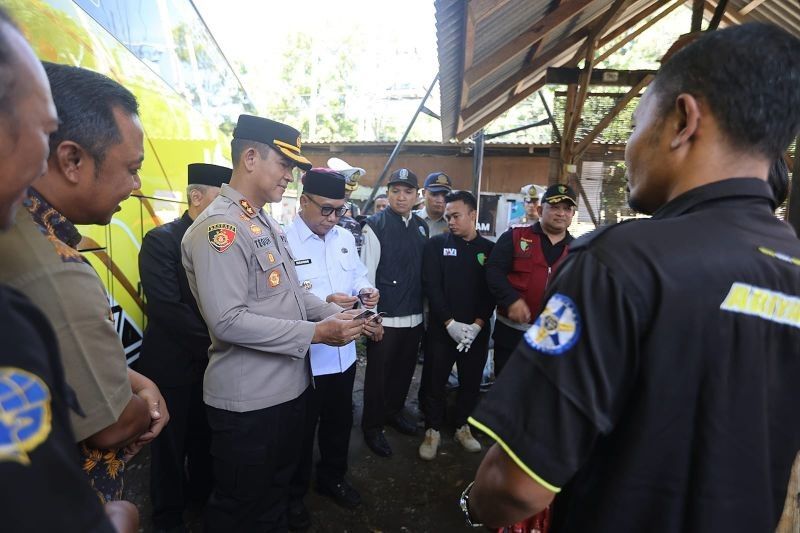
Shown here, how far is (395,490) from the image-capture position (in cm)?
305

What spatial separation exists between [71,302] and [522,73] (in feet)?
19.0

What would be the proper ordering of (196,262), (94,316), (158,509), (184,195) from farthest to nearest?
(184,195) → (158,509) → (196,262) → (94,316)

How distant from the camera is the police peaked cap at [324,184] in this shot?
9.00ft

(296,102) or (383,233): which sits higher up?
(296,102)

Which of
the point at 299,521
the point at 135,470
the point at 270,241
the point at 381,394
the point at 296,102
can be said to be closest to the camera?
the point at 270,241

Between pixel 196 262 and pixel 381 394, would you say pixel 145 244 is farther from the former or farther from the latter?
pixel 381 394

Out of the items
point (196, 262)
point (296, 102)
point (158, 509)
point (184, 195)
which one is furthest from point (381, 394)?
point (296, 102)

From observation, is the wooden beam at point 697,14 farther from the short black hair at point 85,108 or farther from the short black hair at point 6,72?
the short black hair at point 6,72

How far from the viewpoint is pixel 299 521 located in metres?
2.57

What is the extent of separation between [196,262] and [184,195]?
2.48 m

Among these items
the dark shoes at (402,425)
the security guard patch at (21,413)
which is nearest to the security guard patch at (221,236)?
the security guard patch at (21,413)

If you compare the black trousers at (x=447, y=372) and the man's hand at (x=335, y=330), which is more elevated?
the man's hand at (x=335, y=330)

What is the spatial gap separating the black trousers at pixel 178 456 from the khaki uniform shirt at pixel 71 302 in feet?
5.29

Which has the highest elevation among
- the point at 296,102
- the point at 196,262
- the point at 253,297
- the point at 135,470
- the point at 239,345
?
the point at 296,102
